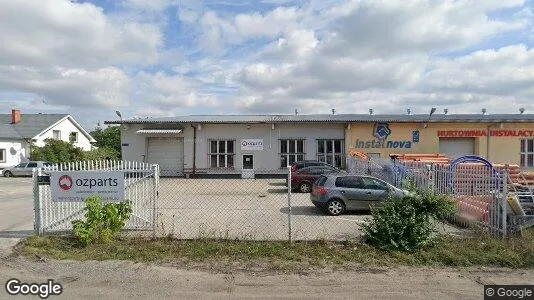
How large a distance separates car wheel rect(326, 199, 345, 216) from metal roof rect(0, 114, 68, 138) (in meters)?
35.8

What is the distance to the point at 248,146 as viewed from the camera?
26438 mm

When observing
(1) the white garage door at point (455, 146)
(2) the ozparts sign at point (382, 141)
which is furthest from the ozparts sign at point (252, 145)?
(1) the white garage door at point (455, 146)

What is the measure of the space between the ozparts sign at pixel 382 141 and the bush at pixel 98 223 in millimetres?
21181

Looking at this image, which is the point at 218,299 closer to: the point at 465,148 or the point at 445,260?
the point at 445,260

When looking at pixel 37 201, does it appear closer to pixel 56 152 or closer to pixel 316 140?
pixel 316 140

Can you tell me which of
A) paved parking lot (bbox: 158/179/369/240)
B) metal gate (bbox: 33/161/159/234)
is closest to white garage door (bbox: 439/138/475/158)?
paved parking lot (bbox: 158/179/369/240)

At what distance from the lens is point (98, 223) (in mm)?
7398

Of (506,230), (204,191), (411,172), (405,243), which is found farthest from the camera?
(204,191)

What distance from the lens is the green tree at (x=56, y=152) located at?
35.2 m

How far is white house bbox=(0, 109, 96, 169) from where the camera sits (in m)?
35.4

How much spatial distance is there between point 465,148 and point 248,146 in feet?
51.9

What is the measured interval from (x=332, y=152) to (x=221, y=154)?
8.00 meters

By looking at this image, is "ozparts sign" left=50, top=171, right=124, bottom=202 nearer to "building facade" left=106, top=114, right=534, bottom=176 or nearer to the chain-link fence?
the chain-link fence

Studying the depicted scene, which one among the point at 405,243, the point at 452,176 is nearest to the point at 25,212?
the point at 405,243
